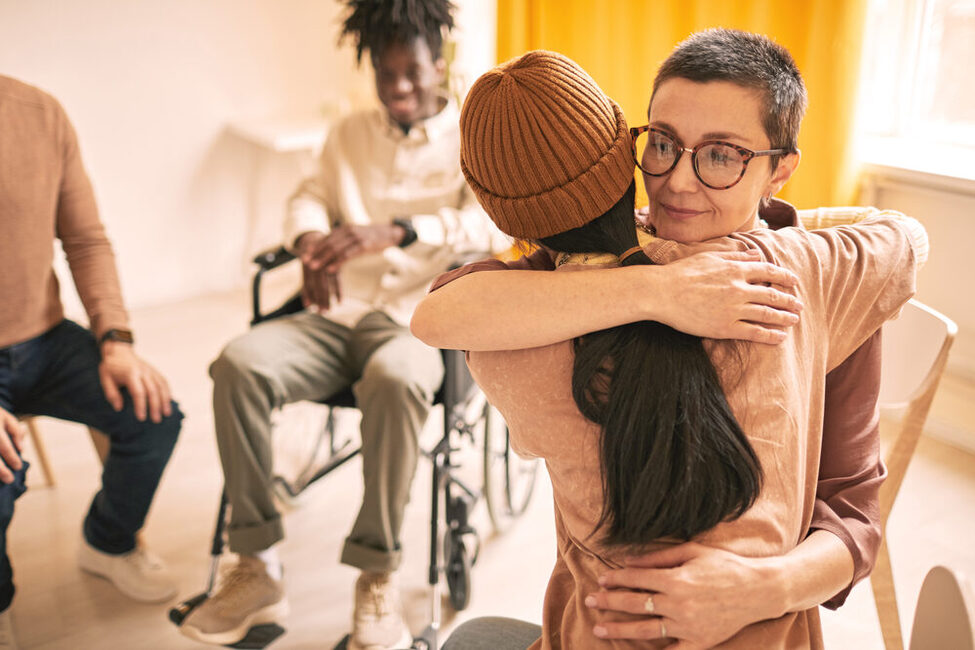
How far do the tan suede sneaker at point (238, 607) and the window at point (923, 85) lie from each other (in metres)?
2.01

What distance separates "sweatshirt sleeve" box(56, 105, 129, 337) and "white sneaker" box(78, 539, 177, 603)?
0.55 metres

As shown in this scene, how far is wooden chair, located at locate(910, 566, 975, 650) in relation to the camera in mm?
770

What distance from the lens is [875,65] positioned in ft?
8.01

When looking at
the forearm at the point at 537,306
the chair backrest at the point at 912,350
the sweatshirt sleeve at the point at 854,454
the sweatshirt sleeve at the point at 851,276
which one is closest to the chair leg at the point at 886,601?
the chair backrest at the point at 912,350

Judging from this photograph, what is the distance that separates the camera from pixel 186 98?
3541mm

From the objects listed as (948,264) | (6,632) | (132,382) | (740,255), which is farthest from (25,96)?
(948,264)

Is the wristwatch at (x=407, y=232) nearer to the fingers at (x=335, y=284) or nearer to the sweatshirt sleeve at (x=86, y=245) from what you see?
the fingers at (x=335, y=284)

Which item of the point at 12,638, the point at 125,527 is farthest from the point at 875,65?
the point at 12,638

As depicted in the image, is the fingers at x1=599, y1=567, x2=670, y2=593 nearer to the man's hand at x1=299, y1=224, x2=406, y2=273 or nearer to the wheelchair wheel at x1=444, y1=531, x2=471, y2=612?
the wheelchair wheel at x1=444, y1=531, x2=471, y2=612

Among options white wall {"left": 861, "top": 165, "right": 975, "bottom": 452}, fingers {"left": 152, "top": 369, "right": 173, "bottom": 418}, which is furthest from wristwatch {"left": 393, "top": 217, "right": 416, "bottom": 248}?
white wall {"left": 861, "top": 165, "right": 975, "bottom": 452}

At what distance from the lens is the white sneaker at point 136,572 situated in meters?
1.92

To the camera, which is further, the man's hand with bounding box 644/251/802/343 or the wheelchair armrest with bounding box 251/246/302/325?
the wheelchair armrest with bounding box 251/246/302/325

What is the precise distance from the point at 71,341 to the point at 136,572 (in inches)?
22.7

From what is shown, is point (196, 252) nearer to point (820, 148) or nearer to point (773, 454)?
point (820, 148)
